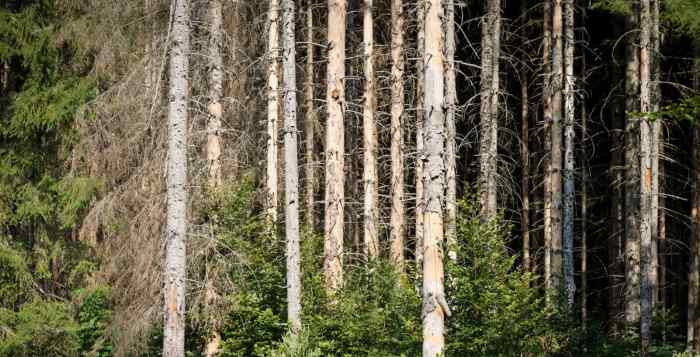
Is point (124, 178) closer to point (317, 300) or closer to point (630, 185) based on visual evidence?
point (317, 300)

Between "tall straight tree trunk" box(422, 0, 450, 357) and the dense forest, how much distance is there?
0.03 m

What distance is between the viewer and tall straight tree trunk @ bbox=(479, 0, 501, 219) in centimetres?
1639

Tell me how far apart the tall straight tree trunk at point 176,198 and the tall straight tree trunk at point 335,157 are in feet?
12.7

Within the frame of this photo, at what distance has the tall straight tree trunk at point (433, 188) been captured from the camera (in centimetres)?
998

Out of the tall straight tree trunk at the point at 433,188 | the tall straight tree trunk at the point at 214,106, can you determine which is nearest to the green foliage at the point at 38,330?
the tall straight tree trunk at the point at 214,106

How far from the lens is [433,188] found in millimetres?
10141

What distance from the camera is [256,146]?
17.3 meters

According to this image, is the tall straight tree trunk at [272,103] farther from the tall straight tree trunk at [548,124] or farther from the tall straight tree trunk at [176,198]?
the tall straight tree trunk at [548,124]

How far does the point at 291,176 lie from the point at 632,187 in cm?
773

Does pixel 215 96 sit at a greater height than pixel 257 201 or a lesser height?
greater

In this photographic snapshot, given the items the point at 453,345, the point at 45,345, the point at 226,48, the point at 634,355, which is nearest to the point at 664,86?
the point at 634,355

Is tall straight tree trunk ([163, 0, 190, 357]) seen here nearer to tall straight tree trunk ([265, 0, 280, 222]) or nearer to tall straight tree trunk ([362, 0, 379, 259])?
tall straight tree trunk ([265, 0, 280, 222])

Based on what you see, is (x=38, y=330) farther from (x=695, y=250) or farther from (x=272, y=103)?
(x=695, y=250)

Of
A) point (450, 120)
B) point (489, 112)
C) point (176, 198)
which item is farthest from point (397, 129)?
point (176, 198)
